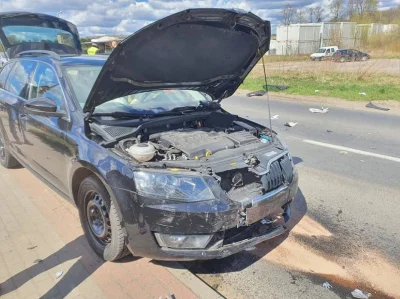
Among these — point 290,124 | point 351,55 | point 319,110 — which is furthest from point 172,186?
point 351,55

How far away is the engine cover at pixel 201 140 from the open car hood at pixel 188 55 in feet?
2.28

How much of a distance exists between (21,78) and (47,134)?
1.40 metres

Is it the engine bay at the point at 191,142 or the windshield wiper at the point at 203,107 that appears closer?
the engine bay at the point at 191,142

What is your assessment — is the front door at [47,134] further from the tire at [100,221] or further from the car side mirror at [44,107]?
the tire at [100,221]

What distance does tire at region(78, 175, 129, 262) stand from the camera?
2836 mm

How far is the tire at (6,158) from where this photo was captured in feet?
17.6

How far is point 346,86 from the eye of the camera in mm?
15070

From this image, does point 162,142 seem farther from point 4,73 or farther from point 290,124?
point 290,124

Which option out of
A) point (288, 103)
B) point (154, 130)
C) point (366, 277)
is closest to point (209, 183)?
point (154, 130)

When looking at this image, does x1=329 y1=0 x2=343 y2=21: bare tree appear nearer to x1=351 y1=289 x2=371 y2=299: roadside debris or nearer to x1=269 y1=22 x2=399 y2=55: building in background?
x1=269 y1=22 x2=399 y2=55: building in background

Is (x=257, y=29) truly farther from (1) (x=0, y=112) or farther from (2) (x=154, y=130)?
(1) (x=0, y=112)

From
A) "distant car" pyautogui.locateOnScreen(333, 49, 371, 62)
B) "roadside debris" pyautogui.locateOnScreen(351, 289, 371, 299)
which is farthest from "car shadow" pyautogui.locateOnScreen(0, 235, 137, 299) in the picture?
"distant car" pyautogui.locateOnScreen(333, 49, 371, 62)

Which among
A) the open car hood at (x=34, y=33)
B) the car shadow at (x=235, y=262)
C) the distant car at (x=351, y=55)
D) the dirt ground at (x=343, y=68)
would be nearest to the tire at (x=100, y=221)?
the car shadow at (x=235, y=262)

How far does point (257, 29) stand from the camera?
150 inches
